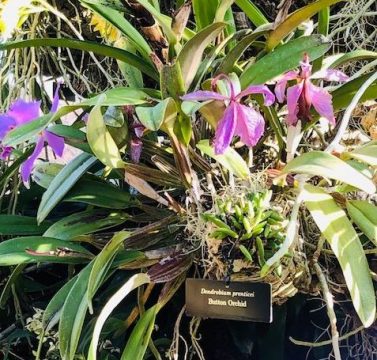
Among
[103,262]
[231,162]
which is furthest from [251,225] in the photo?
[103,262]

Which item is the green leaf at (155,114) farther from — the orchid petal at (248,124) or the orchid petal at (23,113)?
the orchid petal at (23,113)

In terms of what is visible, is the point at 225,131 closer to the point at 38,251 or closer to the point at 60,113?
the point at 60,113

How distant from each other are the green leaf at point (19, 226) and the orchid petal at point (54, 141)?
0.17m

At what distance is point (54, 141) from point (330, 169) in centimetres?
38

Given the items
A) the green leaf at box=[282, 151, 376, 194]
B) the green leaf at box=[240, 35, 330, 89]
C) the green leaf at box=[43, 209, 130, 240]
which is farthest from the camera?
the green leaf at box=[43, 209, 130, 240]

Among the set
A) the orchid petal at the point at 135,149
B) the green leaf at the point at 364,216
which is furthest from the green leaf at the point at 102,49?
the green leaf at the point at 364,216

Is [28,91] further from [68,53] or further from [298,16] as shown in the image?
[298,16]

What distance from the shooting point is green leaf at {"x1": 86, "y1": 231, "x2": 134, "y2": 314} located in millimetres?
772

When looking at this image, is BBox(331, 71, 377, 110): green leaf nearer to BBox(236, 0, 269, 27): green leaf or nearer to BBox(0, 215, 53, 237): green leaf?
BBox(236, 0, 269, 27): green leaf

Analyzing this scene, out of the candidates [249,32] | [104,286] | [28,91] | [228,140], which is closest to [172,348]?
[104,286]

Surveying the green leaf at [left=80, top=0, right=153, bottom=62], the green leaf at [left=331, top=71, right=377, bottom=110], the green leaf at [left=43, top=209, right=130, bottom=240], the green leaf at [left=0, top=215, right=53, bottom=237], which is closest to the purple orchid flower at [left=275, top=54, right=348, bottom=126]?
the green leaf at [left=331, top=71, right=377, bottom=110]

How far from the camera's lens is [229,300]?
31.6 inches

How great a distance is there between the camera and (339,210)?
79 cm

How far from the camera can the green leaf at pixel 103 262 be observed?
2.53 ft
